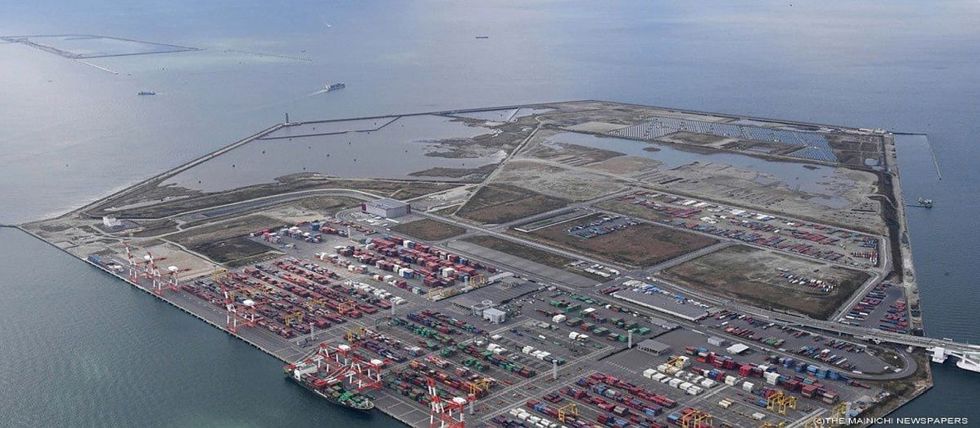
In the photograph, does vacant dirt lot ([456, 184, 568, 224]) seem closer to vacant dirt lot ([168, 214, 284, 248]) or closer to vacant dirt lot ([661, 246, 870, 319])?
vacant dirt lot ([168, 214, 284, 248])

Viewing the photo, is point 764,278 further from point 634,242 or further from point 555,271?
point 555,271

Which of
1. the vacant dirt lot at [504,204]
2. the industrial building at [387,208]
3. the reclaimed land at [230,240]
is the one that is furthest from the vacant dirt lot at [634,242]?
the reclaimed land at [230,240]

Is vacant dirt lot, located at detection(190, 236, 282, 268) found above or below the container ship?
above

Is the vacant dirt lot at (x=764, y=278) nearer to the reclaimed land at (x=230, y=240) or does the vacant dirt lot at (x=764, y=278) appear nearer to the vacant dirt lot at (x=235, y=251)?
the vacant dirt lot at (x=235, y=251)

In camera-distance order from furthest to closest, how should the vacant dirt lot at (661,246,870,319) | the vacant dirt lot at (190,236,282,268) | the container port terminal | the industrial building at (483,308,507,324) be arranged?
1. the vacant dirt lot at (190,236,282,268)
2. the vacant dirt lot at (661,246,870,319)
3. the industrial building at (483,308,507,324)
4. the container port terminal

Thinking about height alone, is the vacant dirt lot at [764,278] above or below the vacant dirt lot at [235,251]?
above

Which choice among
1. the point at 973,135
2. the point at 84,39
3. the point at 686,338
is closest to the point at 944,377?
the point at 686,338

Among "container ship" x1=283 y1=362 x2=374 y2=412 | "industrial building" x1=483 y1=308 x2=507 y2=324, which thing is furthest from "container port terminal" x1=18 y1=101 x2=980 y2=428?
"industrial building" x1=483 y1=308 x2=507 y2=324
